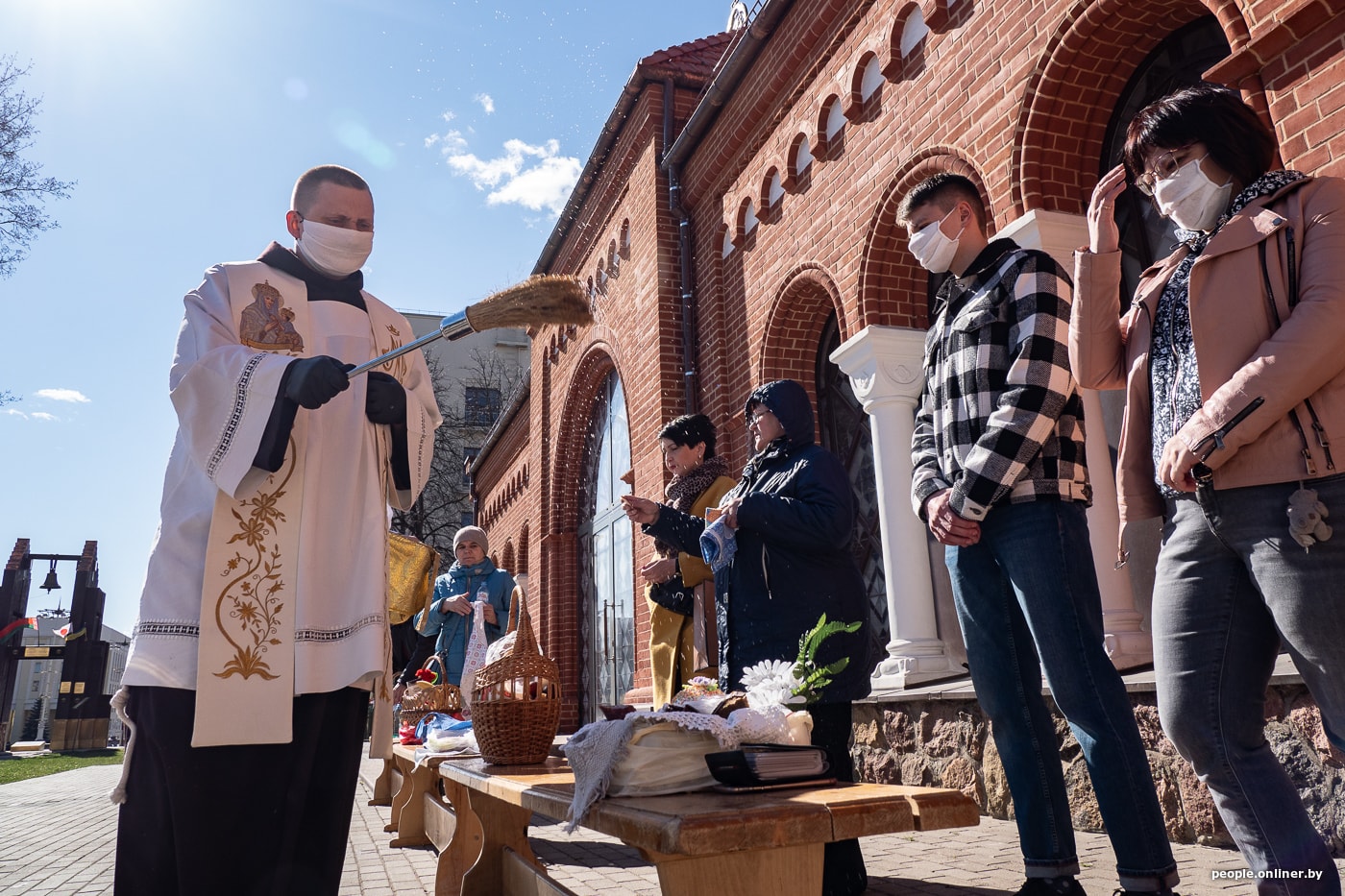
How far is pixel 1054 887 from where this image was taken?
227 centimetres

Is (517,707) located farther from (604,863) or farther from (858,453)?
(858,453)

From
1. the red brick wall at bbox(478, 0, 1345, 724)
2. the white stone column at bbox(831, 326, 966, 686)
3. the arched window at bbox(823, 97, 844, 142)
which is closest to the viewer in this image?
the red brick wall at bbox(478, 0, 1345, 724)

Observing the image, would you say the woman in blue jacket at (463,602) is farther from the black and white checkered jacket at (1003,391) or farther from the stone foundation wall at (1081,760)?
the black and white checkered jacket at (1003,391)

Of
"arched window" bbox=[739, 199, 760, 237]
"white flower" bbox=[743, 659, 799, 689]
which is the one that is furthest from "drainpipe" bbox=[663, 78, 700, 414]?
"white flower" bbox=[743, 659, 799, 689]

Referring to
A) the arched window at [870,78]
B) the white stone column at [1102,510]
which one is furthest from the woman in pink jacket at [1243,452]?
the arched window at [870,78]

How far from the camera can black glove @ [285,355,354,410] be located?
2035 millimetres

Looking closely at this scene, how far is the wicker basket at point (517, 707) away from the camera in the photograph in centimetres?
314

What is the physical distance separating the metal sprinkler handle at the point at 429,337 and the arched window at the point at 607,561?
7.48 meters

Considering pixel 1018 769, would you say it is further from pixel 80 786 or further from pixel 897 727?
pixel 80 786

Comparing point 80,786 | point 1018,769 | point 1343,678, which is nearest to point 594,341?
point 80,786

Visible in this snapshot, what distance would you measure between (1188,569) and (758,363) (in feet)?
18.2

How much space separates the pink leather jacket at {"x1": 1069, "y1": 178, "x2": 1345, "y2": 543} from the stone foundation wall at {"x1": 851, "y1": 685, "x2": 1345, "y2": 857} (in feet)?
4.31

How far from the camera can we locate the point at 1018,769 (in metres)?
2.38

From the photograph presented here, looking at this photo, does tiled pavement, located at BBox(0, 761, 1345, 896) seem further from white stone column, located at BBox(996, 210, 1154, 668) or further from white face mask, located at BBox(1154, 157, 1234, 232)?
Answer: white face mask, located at BBox(1154, 157, 1234, 232)
